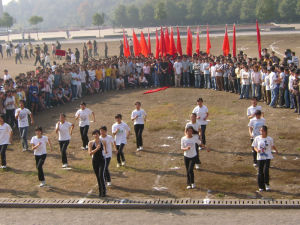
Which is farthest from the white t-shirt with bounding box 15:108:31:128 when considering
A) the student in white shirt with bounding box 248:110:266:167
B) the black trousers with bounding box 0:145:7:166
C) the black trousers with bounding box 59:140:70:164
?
the student in white shirt with bounding box 248:110:266:167

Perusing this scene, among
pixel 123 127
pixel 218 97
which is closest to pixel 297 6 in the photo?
pixel 218 97

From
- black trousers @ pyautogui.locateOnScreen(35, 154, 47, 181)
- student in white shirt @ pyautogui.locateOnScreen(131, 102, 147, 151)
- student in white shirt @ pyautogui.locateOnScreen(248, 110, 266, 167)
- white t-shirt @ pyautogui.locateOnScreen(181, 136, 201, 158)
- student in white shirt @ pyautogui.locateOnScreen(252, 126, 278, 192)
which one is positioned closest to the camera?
student in white shirt @ pyautogui.locateOnScreen(252, 126, 278, 192)

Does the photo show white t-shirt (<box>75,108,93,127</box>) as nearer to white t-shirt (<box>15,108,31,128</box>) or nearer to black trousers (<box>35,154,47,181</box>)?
white t-shirt (<box>15,108,31,128</box>)

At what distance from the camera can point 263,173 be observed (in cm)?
1131

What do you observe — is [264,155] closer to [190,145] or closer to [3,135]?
[190,145]

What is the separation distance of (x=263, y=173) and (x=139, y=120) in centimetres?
504

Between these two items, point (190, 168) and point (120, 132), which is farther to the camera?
point (120, 132)

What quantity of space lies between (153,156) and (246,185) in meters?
3.71

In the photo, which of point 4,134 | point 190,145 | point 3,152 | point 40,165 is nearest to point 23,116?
point 4,134

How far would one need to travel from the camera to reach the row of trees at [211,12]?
7788 cm

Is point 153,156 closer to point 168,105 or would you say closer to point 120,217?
point 120,217

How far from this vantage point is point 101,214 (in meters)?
10.6

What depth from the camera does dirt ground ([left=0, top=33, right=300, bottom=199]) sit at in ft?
38.8

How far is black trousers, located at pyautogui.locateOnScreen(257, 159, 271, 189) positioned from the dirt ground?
0.98ft
